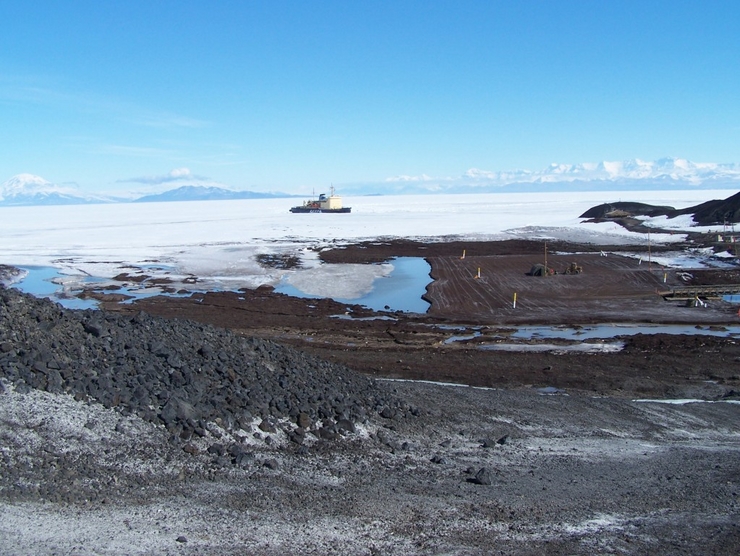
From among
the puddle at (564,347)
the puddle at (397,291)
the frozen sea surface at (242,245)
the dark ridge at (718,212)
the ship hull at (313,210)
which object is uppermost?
the ship hull at (313,210)

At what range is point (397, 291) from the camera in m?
27.1

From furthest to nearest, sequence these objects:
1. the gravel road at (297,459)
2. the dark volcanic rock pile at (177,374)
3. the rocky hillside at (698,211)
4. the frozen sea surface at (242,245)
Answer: the rocky hillside at (698,211) < the frozen sea surface at (242,245) < the dark volcanic rock pile at (177,374) < the gravel road at (297,459)

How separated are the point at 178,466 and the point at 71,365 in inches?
85.8

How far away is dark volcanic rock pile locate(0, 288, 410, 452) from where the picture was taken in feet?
25.5

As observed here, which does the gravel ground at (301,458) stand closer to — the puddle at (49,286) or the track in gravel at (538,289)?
the track in gravel at (538,289)

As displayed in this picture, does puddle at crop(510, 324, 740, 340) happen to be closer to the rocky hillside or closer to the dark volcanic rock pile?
the dark volcanic rock pile

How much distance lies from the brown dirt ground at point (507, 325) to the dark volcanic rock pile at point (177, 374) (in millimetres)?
4082

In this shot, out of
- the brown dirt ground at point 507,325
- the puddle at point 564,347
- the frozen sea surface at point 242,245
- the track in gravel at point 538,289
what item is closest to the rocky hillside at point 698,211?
the frozen sea surface at point 242,245

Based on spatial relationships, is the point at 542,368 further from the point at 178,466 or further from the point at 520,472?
the point at 178,466

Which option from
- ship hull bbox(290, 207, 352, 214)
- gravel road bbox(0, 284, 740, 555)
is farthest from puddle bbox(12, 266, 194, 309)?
ship hull bbox(290, 207, 352, 214)

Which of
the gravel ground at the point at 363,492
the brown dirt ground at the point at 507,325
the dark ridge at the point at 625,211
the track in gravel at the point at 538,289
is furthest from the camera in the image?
the dark ridge at the point at 625,211

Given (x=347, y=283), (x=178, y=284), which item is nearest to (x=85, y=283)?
(x=178, y=284)

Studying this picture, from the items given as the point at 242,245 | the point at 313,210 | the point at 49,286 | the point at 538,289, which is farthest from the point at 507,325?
the point at 313,210

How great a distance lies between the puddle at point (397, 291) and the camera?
23.4m
